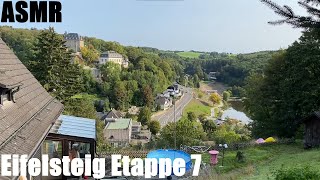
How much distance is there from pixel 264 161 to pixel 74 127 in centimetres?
854

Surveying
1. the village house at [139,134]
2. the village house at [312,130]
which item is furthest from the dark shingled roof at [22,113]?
the village house at [139,134]

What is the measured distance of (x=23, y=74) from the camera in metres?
13.9

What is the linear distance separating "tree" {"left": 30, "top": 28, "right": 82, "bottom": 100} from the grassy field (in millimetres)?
14514

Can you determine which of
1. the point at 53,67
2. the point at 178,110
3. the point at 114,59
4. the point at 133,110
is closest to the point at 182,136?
the point at 53,67

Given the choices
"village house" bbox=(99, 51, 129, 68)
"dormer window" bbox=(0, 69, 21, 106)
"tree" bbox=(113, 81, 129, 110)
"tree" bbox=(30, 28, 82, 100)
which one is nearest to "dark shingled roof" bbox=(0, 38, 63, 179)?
"dormer window" bbox=(0, 69, 21, 106)

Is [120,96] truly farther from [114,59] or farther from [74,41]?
[74,41]

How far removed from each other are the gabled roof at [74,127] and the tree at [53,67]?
14.2m

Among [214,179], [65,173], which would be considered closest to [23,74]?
[65,173]

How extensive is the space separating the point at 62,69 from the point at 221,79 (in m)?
101

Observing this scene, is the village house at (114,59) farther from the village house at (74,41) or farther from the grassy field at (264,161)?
the grassy field at (264,161)

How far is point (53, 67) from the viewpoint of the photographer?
98.1 feet

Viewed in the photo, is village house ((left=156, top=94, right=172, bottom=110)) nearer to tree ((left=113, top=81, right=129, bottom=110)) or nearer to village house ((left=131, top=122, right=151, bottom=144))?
tree ((left=113, top=81, right=129, bottom=110))

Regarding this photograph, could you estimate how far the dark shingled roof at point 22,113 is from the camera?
8.07m

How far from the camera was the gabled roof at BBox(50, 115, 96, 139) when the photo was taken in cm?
1427
